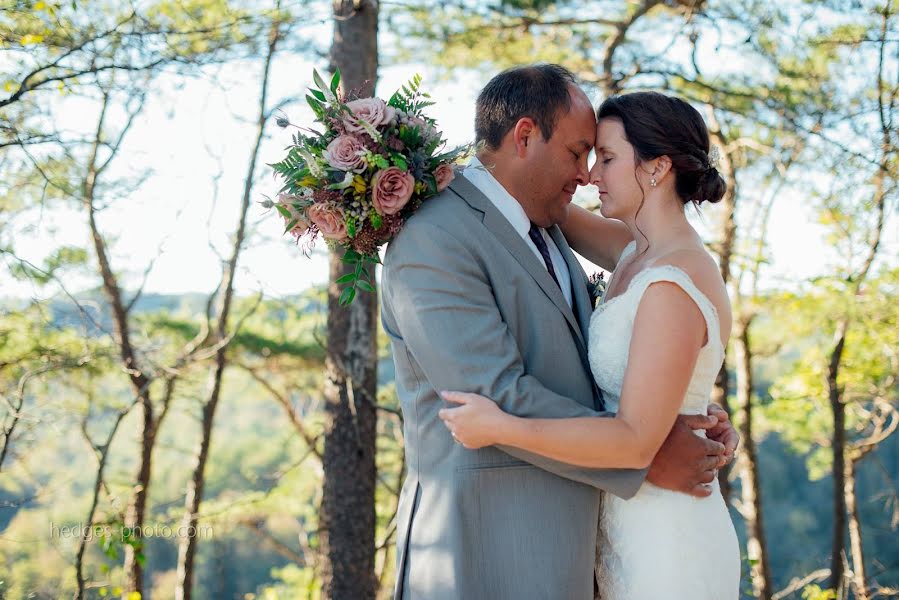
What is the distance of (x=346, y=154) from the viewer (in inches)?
90.8

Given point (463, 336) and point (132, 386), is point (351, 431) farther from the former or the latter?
point (132, 386)

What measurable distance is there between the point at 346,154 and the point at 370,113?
13 cm

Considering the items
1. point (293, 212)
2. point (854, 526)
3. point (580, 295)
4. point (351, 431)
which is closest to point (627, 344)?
point (580, 295)

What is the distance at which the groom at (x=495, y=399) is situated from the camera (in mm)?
2256

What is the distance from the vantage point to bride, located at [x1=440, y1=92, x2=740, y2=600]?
2.21m

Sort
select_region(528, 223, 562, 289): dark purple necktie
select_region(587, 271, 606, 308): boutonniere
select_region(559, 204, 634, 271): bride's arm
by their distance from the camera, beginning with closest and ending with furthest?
1. select_region(528, 223, 562, 289): dark purple necktie
2. select_region(587, 271, 606, 308): boutonniere
3. select_region(559, 204, 634, 271): bride's arm

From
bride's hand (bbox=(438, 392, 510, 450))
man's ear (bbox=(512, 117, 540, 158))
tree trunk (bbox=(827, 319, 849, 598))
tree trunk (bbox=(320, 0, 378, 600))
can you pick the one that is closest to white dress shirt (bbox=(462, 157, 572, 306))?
man's ear (bbox=(512, 117, 540, 158))

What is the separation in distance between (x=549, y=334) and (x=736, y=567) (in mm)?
965

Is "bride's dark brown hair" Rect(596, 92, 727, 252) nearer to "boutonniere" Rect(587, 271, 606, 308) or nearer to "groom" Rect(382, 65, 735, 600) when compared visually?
"groom" Rect(382, 65, 735, 600)

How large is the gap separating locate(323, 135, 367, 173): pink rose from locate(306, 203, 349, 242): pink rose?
0.38ft

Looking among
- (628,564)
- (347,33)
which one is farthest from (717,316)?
(347,33)

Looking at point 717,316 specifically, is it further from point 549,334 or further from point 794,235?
point 794,235

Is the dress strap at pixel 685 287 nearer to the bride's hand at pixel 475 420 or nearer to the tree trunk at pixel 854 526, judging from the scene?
the bride's hand at pixel 475 420

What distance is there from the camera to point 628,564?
99.0 inches
